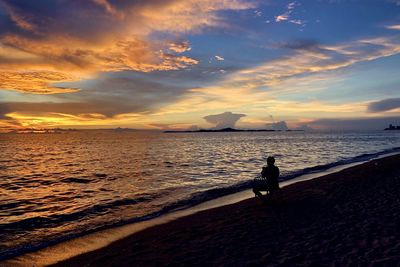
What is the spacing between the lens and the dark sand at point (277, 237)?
7.73 m

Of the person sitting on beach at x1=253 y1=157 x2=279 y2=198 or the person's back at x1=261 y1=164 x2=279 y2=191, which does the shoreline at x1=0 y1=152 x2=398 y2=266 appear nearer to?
the person sitting on beach at x1=253 y1=157 x2=279 y2=198

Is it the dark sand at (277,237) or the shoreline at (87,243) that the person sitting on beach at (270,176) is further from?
the shoreline at (87,243)

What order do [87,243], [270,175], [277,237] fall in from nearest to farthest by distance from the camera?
[277,237] → [87,243] → [270,175]

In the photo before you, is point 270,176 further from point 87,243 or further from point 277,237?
point 87,243

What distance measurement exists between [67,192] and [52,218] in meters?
7.73

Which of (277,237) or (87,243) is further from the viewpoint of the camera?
(87,243)

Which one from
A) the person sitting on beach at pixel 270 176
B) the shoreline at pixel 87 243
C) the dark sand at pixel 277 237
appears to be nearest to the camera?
the dark sand at pixel 277 237

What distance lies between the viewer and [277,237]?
→ 9305mm

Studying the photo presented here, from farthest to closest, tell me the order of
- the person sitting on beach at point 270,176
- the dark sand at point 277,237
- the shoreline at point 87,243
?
the person sitting on beach at point 270,176 → the shoreline at point 87,243 → the dark sand at point 277,237

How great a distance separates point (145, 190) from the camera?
21688 mm

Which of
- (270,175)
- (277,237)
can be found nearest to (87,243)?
(277,237)

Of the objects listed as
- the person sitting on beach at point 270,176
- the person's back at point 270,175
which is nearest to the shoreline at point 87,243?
the person sitting on beach at point 270,176

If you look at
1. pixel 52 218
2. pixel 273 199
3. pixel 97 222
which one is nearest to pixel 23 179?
pixel 52 218

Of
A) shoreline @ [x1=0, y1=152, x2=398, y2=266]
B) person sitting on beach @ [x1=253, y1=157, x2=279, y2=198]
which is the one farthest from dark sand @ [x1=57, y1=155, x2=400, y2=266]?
person sitting on beach @ [x1=253, y1=157, x2=279, y2=198]
